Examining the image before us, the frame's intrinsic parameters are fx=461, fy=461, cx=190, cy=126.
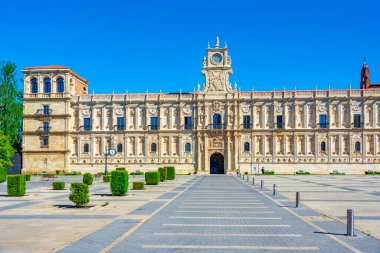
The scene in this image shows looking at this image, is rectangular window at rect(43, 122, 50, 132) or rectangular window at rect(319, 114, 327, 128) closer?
rectangular window at rect(319, 114, 327, 128)

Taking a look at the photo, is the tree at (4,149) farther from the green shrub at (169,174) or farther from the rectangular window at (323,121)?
the rectangular window at (323,121)

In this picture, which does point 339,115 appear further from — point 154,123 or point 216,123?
point 154,123

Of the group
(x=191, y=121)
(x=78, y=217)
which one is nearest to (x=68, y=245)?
(x=78, y=217)

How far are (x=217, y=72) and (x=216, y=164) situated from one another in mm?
15672

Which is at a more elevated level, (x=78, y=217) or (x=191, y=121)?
(x=191, y=121)

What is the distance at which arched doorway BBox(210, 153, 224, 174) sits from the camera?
7869 cm

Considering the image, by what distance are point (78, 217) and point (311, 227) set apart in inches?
373

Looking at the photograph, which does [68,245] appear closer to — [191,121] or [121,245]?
[121,245]

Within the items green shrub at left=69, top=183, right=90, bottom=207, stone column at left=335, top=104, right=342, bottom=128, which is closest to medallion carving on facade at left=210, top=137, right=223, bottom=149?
stone column at left=335, top=104, right=342, bottom=128

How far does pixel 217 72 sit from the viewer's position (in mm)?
77250

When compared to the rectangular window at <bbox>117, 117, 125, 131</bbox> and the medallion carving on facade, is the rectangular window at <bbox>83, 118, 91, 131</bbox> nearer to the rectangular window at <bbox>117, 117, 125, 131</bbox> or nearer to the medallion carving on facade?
the rectangular window at <bbox>117, 117, 125, 131</bbox>

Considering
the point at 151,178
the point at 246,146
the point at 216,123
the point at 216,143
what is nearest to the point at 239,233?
the point at 151,178

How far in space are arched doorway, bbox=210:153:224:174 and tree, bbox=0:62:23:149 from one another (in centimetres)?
3313

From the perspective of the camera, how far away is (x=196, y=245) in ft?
43.7
